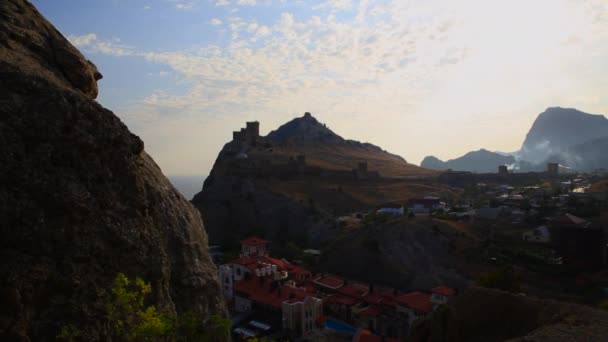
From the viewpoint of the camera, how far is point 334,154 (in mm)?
127812

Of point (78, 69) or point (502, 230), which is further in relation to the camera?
point (502, 230)

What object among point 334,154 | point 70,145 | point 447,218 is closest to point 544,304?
point 70,145

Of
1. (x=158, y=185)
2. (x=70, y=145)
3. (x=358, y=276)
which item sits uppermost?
(x=70, y=145)

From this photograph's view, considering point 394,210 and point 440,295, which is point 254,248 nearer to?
point 394,210

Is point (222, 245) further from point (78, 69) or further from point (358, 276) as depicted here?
point (78, 69)

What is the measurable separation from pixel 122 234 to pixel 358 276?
128 feet

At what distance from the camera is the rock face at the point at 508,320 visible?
12.8m

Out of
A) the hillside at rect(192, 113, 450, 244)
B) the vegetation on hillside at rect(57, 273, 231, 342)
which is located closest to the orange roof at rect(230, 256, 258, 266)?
the hillside at rect(192, 113, 450, 244)

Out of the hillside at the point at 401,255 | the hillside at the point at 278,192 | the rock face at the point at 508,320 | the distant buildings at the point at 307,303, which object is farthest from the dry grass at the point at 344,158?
the rock face at the point at 508,320

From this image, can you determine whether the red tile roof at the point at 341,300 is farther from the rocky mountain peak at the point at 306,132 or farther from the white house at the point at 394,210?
the rocky mountain peak at the point at 306,132

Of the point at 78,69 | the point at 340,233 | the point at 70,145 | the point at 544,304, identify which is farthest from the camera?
the point at 340,233

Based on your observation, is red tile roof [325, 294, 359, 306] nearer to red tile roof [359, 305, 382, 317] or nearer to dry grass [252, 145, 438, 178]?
red tile roof [359, 305, 382, 317]

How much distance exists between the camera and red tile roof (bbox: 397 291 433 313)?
32.1 m

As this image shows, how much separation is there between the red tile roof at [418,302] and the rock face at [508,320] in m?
14.5
